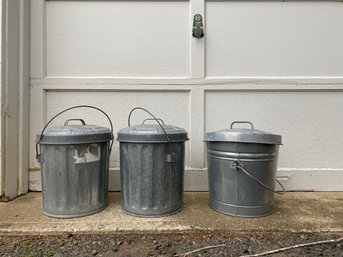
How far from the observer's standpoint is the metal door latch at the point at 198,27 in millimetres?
2748

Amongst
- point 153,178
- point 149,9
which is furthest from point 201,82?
point 153,178

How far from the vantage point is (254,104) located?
2.83 m

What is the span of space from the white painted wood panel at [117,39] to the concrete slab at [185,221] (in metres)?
1.33

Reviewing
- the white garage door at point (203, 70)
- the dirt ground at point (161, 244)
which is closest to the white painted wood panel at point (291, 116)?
the white garage door at point (203, 70)

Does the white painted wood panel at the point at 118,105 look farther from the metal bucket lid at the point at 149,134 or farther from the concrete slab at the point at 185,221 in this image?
the concrete slab at the point at 185,221

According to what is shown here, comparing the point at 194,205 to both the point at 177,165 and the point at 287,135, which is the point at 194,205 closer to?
the point at 177,165

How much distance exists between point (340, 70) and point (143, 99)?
79.3 inches

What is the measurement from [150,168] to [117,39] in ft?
4.64

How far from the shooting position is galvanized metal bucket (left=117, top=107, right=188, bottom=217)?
7.09ft

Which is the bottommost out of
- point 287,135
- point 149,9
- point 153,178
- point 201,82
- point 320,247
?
point 320,247

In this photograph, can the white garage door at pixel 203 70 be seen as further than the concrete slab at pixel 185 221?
Yes

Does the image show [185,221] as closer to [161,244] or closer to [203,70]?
[161,244]

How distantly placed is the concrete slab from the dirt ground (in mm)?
43

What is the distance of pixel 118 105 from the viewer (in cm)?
282
